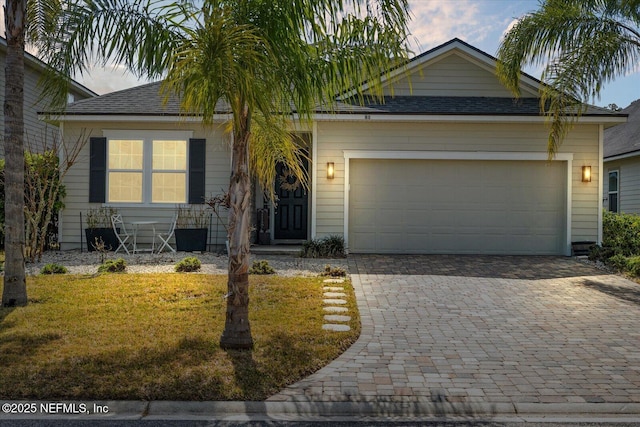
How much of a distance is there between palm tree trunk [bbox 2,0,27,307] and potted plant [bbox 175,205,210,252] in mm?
5110

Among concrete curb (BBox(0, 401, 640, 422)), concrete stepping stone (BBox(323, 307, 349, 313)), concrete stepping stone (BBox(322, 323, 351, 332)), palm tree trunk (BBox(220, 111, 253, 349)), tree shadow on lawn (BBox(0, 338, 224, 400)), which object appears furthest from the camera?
concrete stepping stone (BBox(323, 307, 349, 313))

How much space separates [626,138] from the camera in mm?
17594

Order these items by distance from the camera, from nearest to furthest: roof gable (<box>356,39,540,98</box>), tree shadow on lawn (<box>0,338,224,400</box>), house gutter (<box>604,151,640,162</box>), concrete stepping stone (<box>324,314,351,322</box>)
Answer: tree shadow on lawn (<box>0,338,224,400</box>), concrete stepping stone (<box>324,314,351,322</box>), roof gable (<box>356,39,540,98</box>), house gutter (<box>604,151,640,162</box>)

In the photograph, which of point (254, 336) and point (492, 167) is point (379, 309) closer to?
point (254, 336)

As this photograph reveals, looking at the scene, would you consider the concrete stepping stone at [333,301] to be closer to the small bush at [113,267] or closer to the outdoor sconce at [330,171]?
the small bush at [113,267]

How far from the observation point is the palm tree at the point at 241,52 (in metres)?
4.34

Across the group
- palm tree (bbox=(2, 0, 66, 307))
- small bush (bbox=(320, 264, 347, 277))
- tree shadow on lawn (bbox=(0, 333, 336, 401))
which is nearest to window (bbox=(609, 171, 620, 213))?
small bush (bbox=(320, 264, 347, 277))

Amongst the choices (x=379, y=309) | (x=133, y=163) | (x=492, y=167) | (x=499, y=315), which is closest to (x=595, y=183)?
(x=492, y=167)

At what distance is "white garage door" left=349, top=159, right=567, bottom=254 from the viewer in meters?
11.8

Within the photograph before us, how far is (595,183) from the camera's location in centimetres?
1163

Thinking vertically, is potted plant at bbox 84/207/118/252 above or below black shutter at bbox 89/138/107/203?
below

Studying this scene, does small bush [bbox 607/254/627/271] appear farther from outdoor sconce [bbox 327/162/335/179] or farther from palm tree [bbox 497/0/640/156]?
outdoor sconce [bbox 327/162/335/179]

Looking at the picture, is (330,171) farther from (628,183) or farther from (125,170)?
(628,183)

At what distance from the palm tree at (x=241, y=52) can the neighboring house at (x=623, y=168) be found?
1377 centimetres
